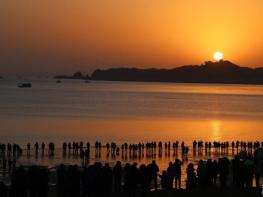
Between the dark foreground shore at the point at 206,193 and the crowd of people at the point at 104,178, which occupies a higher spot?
the crowd of people at the point at 104,178

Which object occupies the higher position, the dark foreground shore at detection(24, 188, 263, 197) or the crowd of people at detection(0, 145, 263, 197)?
the crowd of people at detection(0, 145, 263, 197)

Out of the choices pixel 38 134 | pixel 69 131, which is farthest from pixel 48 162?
pixel 69 131

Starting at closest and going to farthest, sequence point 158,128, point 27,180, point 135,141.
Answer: point 27,180 → point 135,141 → point 158,128

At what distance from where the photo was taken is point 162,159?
49.1m

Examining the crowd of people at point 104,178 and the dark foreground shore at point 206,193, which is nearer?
the crowd of people at point 104,178

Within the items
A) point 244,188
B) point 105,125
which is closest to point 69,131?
point 105,125

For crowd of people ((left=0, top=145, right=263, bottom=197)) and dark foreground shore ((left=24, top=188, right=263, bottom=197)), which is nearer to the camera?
crowd of people ((left=0, top=145, right=263, bottom=197))

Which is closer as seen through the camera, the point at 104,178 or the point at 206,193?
the point at 104,178

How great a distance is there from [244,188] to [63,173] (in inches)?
336

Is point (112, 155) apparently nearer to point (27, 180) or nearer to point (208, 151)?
point (208, 151)

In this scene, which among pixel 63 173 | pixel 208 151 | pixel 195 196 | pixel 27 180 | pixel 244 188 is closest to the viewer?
pixel 27 180

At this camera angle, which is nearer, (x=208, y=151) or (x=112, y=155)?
(x=112, y=155)

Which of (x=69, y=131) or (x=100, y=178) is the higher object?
(x=100, y=178)

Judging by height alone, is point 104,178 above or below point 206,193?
above
